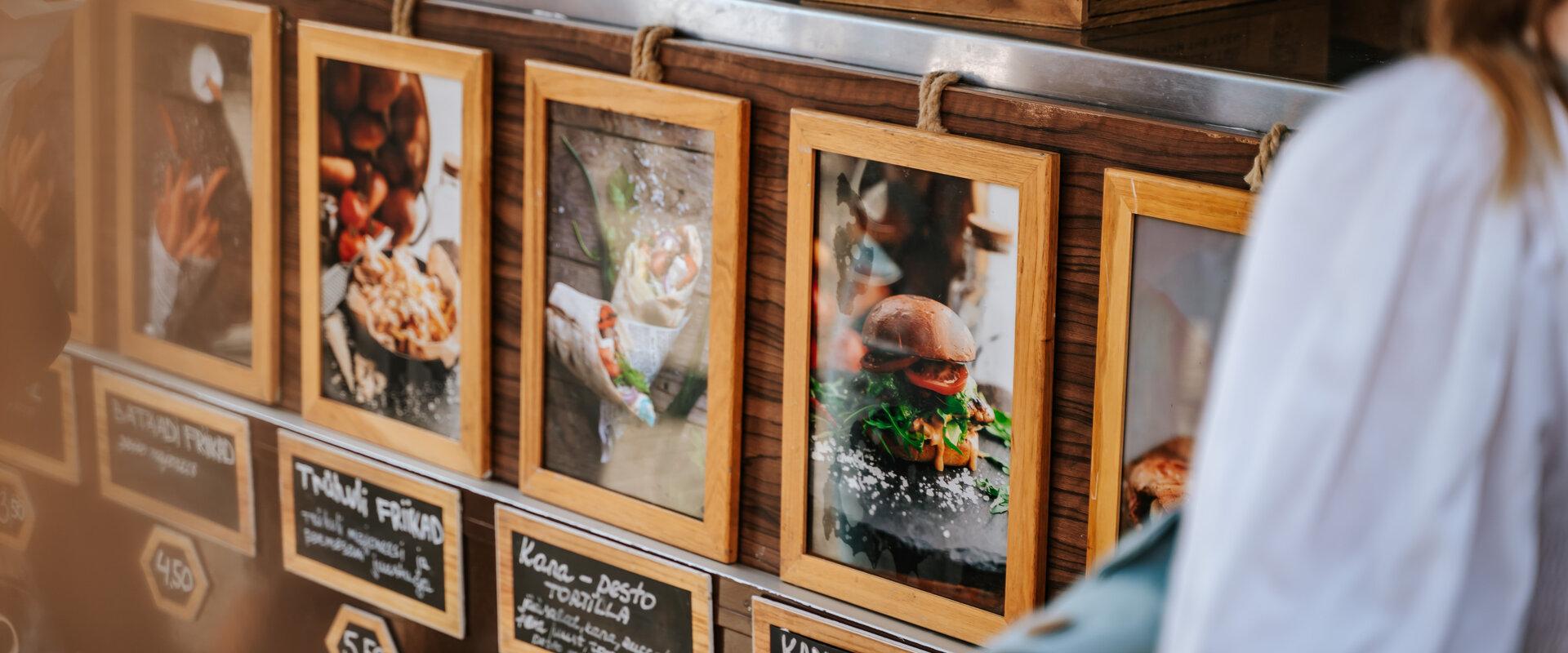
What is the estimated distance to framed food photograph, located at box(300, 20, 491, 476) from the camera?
67.6 inches

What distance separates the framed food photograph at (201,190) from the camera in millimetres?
1925

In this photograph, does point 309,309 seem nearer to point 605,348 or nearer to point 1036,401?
point 605,348

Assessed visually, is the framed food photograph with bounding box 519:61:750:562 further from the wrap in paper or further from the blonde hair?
the blonde hair

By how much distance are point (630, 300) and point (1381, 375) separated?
1.13 meters

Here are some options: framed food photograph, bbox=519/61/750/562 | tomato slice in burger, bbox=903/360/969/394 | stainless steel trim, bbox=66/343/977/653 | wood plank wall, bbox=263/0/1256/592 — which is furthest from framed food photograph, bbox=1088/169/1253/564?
framed food photograph, bbox=519/61/750/562

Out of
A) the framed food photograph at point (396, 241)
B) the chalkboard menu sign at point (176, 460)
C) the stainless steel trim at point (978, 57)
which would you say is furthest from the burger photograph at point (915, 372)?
the chalkboard menu sign at point (176, 460)

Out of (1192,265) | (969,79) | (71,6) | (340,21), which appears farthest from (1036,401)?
(71,6)

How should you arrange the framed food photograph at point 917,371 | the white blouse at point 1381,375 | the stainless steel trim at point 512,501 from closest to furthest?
the white blouse at point 1381,375 < the framed food photograph at point 917,371 < the stainless steel trim at point 512,501

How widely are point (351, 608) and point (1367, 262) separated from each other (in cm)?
174

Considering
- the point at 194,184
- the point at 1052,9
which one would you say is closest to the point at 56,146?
the point at 194,184

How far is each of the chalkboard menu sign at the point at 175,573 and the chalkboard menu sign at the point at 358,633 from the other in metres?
0.29

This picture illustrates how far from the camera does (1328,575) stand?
56cm

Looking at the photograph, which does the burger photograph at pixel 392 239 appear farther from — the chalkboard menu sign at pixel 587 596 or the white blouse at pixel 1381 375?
the white blouse at pixel 1381 375

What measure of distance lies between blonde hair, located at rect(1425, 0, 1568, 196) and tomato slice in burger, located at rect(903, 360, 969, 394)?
0.77 m
